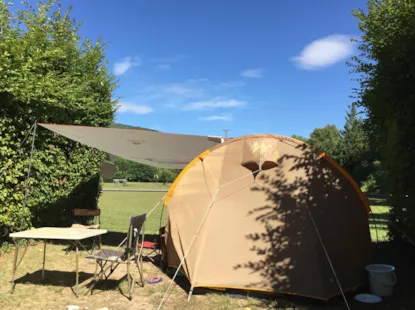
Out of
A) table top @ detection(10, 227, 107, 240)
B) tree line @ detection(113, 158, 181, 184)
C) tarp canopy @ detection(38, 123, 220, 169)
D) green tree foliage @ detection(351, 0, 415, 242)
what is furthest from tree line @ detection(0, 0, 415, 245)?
tree line @ detection(113, 158, 181, 184)

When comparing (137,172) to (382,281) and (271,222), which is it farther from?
(382,281)

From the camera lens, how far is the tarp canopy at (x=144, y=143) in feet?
19.7

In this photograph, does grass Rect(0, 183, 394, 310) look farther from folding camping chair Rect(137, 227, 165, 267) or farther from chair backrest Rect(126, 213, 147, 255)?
chair backrest Rect(126, 213, 147, 255)

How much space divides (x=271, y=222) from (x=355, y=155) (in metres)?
21.5

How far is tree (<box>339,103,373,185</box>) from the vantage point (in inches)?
902

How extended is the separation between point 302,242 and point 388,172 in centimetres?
131

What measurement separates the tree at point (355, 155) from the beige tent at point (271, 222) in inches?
741

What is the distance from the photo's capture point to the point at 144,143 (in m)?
6.53

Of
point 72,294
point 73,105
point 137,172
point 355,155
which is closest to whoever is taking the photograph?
point 72,294

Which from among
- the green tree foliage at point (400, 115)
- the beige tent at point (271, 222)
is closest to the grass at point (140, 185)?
the beige tent at point (271, 222)

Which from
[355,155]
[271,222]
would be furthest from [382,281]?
[355,155]

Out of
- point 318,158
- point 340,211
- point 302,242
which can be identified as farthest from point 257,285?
point 318,158

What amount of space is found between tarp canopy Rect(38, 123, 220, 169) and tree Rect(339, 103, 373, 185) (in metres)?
17.9

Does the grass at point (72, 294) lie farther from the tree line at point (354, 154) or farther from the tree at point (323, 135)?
the tree at point (323, 135)
